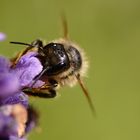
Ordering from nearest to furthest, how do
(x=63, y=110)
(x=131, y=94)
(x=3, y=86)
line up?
1. (x=3, y=86)
2. (x=63, y=110)
3. (x=131, y=94)

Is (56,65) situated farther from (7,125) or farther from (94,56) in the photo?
(94,56)

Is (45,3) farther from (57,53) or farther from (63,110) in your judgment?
(57,53)

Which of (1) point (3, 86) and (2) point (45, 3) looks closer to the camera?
(1) point (3, 86)

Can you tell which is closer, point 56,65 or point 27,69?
point 27,69

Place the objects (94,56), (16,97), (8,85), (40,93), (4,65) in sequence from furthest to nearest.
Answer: (94,56) → (40,93) → (16,97) → (4,65) → (8,85)

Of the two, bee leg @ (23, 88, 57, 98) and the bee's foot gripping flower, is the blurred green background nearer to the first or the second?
bee leg @ (23, 88, 57, 98)

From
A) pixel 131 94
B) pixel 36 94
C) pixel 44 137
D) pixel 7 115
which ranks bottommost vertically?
pixel 7 115

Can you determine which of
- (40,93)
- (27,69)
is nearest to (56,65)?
(40,93)

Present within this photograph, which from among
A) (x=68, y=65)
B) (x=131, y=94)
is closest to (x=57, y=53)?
(x=68, y=65)
